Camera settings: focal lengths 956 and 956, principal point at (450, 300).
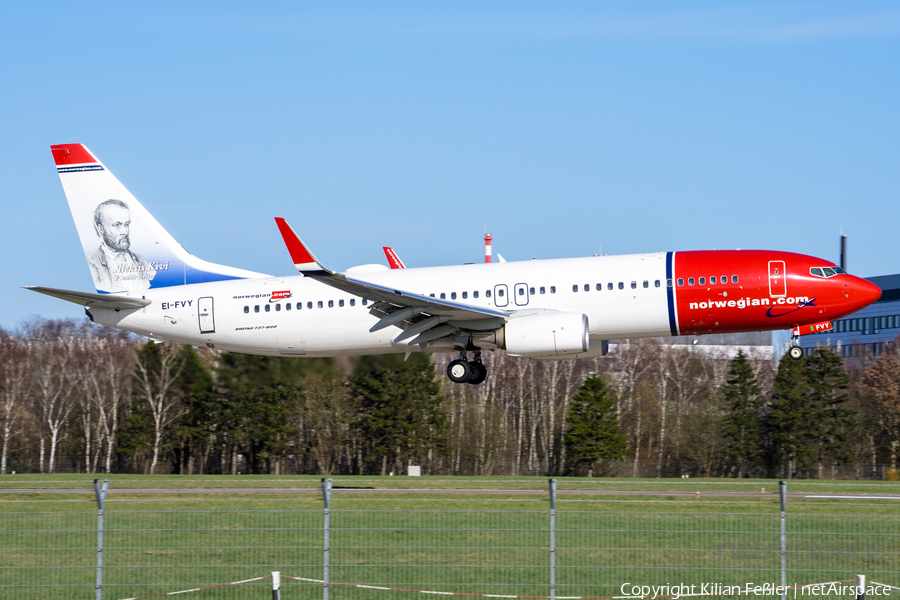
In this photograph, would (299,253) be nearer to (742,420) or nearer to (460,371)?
(460,371)

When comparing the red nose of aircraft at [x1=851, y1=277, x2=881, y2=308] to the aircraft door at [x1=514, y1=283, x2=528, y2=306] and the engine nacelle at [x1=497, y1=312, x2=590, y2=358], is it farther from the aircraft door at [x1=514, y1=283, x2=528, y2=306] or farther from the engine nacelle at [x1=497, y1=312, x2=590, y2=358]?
the aircraft door at [x1=514, y1=283, x2=528, y2=306]

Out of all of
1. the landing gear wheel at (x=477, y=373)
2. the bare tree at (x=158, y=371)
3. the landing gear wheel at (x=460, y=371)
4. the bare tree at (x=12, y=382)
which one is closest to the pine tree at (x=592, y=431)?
the bare tree at (x=158, y=371)

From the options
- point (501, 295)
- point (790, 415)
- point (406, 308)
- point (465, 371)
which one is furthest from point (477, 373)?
point (790, 415)

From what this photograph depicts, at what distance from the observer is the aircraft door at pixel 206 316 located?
33062 mm

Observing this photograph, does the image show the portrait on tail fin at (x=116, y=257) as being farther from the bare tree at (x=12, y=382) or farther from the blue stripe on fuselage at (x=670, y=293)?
the bare tree at (x=12, y=382)

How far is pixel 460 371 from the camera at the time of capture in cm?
3169

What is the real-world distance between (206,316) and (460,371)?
9073 mm

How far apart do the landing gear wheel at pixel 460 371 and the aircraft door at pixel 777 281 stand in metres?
9.84

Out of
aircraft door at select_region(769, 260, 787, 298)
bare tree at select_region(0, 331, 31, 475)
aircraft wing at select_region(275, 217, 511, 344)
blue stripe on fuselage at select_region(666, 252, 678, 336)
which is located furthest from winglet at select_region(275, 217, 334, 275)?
bare tree at select_region(0, 331, 31, 475)

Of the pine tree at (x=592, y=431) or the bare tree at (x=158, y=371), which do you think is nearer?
the bare tree at (x=158, y=371)

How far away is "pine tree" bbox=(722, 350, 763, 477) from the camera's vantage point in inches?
2977

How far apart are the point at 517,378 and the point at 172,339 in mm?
55910

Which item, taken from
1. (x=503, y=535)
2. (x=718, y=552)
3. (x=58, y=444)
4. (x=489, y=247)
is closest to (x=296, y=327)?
(x=503, y=535)

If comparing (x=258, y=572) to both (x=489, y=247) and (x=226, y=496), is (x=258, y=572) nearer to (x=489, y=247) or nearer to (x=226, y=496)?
(x=226, y=496)
